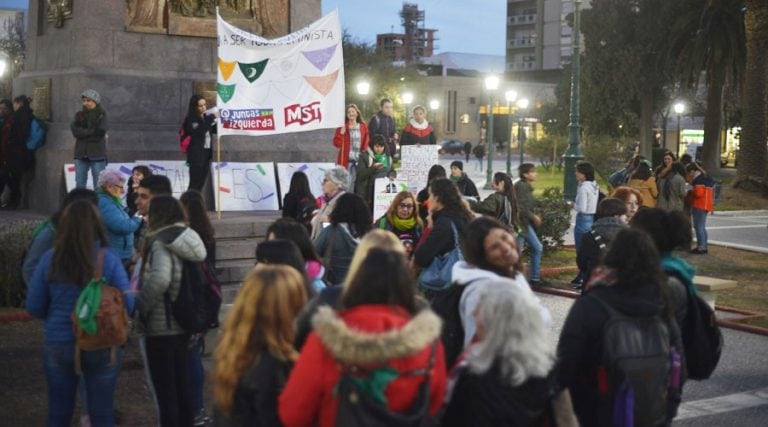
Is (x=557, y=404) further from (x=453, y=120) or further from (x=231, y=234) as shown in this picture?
(x=453, y=120)

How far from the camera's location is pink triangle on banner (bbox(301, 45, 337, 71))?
12391 mm

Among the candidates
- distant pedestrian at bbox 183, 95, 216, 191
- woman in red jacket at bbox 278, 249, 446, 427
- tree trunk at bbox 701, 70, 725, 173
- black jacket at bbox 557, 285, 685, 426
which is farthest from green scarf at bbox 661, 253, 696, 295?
tree trunk at bbox 701, 70, 725, 173

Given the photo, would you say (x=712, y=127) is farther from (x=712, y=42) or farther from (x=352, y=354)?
(x=352, y=354)

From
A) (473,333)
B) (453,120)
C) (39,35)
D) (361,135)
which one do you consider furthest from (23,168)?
(453,120)

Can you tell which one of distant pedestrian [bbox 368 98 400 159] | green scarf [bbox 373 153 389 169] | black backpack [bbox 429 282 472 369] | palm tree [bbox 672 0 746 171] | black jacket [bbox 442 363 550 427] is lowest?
black jacket [bbox 442 363 550 427]

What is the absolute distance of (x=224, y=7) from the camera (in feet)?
50.5

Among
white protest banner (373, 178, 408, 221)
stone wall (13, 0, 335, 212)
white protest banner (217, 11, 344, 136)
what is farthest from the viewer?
white protest banner (373, 178, 408, 221)

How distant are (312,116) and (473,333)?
8.27 m

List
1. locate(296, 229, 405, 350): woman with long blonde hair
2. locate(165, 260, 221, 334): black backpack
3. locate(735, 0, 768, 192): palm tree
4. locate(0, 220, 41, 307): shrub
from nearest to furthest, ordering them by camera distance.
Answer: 1. locate(296, 229, 405, 350): woman with long blonde hair
2. locate(165, 260, 221, 334): black backpack
3. locate(0, 220, 41, 307): shrub
4. locate(735, 0, 768, 192): palm tree

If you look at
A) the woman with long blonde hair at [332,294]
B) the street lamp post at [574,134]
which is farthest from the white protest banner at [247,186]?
the street lamp post at [574,134]

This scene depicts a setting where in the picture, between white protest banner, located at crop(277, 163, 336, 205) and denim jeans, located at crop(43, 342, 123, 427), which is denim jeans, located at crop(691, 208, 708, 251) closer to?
white protest banner, located at crop(277, 163, 336, 205)

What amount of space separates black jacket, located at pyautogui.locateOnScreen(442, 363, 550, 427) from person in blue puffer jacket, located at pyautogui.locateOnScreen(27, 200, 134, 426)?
2355 mm

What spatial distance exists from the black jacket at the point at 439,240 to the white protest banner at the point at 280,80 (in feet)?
16.2

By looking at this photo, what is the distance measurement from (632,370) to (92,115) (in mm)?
10047
